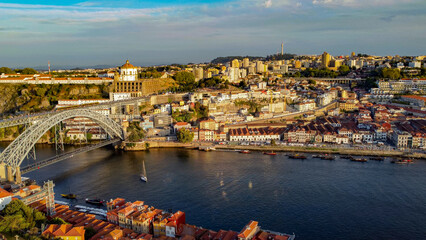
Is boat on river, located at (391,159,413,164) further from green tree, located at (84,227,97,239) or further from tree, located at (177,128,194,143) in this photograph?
green tree, located at (84,227,97,239)

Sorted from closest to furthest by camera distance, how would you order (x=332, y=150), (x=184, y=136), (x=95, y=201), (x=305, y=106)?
(x=95, y=201) < (x=332, y=150) < (x=184, y=136) < (x=305, y=106)

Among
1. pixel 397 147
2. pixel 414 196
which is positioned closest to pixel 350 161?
pixel 397 147

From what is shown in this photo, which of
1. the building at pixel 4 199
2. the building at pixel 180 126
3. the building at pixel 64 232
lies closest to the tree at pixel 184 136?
the building at pixel 180 126

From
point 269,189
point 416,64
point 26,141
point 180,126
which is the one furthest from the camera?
point 416,64

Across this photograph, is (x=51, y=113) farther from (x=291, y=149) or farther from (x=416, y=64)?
(x=416, y=64)

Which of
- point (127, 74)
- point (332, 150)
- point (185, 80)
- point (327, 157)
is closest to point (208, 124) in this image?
point (332, 150)

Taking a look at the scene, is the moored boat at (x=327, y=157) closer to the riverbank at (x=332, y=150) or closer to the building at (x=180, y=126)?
the riverbank at (x=332, y=150)
